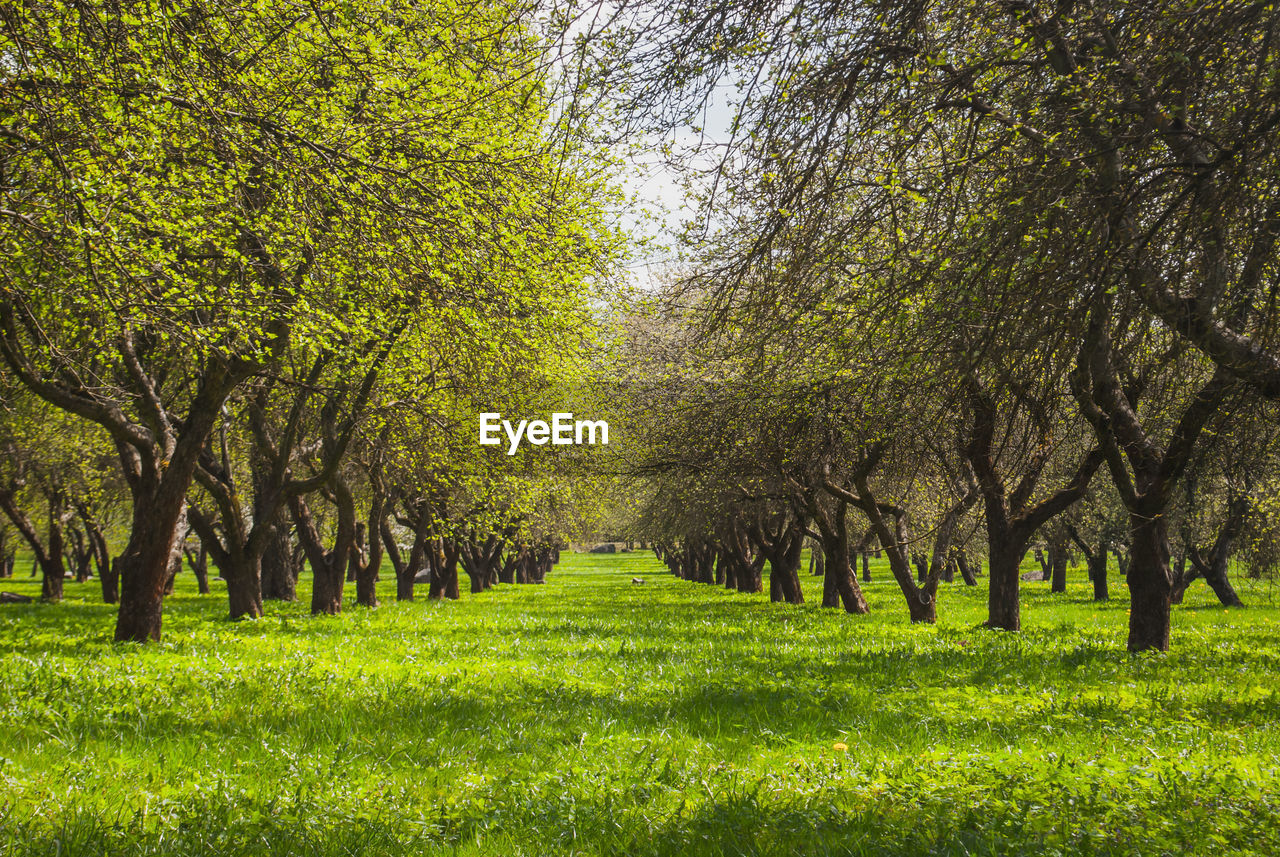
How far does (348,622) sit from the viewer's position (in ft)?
59.3

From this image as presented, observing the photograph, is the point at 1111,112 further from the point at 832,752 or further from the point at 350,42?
the point at 350,42

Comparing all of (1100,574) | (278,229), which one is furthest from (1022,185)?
(1100,574)

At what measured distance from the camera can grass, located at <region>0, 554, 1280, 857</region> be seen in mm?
4977

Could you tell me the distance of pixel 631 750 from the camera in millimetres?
7066

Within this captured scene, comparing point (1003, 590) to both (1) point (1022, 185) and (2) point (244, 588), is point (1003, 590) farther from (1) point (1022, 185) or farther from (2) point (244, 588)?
(2) point (244, 588)

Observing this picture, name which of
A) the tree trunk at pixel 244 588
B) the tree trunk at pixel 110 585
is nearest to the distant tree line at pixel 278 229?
the tree trunk at pixel 244 588

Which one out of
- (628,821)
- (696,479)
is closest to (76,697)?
(628,821)

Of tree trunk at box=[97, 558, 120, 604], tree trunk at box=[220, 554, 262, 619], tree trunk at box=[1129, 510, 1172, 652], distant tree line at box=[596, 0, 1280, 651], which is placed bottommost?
tree trunk at box=[97, 558, 120, 604]

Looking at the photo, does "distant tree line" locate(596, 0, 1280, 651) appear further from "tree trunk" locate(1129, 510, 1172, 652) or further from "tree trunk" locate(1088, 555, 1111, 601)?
"tree trunk" locate(1088, 555, 1111, 601)

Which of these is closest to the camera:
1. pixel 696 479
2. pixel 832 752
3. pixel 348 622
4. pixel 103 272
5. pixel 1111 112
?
pixel 1111 112

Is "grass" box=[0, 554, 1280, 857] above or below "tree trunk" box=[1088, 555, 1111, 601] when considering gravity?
above

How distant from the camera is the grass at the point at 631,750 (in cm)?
498

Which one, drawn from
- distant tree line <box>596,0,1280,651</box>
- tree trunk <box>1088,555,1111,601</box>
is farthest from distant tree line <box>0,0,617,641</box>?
tree trunk <box>1088,555,1111,601</box>

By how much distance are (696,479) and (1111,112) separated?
1671cm
